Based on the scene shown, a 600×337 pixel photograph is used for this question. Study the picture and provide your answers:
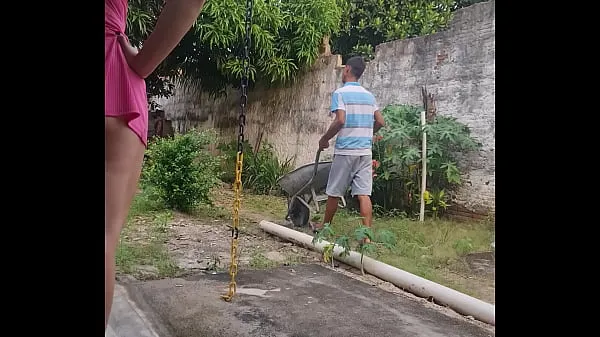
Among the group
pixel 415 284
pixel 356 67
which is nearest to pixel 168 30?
pixel 415 284

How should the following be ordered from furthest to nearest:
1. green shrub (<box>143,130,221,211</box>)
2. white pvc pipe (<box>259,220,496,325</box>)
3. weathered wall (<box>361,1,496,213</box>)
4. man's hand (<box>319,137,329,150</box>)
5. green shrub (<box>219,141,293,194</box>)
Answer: green shrub (<box>219,141,293,194</box>) < green shrub (<box>143,130,221,211</box>) < man's hand (<box>319,137,329,150</box>) < weathered wall (<box>361,1,496,213</box>) < white pvc pipe (<box>259,220,496,325</box>)

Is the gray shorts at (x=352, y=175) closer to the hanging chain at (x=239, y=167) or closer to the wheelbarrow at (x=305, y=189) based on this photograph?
the wheelbarrow at (x=305, y=189)

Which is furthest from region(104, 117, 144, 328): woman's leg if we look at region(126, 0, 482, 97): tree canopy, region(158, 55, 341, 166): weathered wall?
region(126, 0, 482, 97): tree canopy

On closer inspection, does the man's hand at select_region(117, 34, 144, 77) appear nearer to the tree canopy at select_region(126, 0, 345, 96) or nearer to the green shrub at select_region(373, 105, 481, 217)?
the green shrub at select_region(373, 105, 481, 217)

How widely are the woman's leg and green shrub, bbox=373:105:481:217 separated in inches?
88.2

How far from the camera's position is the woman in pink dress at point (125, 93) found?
766 millimetres

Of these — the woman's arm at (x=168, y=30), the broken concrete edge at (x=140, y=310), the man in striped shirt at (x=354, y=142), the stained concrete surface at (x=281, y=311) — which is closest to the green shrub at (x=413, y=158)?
the man in striped shirt at (x=354, y=142)

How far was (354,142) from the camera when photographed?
2.76 meters

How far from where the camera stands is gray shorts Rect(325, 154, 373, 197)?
2781 millimetres

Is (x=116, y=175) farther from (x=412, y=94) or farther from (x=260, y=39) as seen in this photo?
(x=260, y=39)

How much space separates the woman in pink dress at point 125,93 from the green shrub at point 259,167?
9.75 ft
